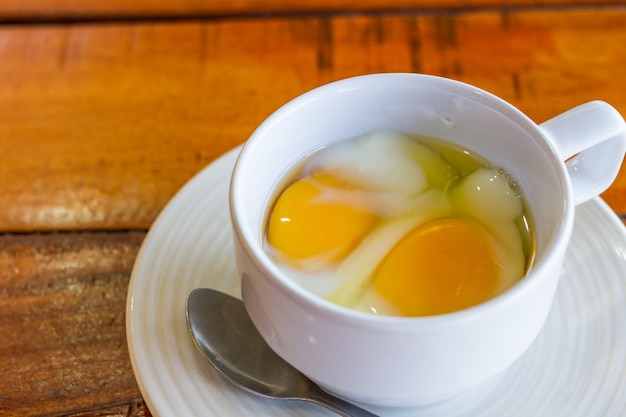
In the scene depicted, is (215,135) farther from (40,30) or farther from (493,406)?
(493,406)

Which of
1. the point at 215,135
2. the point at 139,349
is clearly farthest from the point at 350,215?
the point at 215,135

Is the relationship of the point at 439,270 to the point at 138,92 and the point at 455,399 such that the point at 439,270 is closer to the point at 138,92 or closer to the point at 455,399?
the point at 455,399

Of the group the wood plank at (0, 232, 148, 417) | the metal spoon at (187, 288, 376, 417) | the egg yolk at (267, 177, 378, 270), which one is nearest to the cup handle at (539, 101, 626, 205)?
the egg yolk at (267, 177, 378, 270)

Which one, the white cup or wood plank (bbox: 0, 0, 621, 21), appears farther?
wood plank (bbox: 0, 0, 621, 21)

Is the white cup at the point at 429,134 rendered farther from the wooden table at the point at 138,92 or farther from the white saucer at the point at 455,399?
the wooden table at the point at 138,92

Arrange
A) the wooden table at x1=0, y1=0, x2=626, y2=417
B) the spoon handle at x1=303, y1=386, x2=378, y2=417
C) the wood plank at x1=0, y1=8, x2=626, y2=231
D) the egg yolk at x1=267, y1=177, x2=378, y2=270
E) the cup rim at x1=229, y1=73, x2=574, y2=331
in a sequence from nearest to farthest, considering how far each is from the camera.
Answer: the cup rim at x1=229, y1=73, x2=574, y2=331, the spoon handle at x1=303, y1=386, x2=378, y2=417, the egg yolk at x1=267, y1=177, x2=378, y2=270, the wooden table at x1=0, y1=0, x2=626, y2=417, the wood plank at x1=0, y1=8, x2=626, y2=231

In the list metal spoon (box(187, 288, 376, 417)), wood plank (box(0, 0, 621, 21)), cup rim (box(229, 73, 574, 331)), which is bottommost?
metal spoon (box(187, 288, 376, 417))

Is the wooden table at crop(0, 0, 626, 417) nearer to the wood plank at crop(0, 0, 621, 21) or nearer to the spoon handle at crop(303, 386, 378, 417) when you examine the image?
the wood plank at crop(0, 0, 621, 21)

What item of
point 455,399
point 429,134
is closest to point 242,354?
point 455,399
